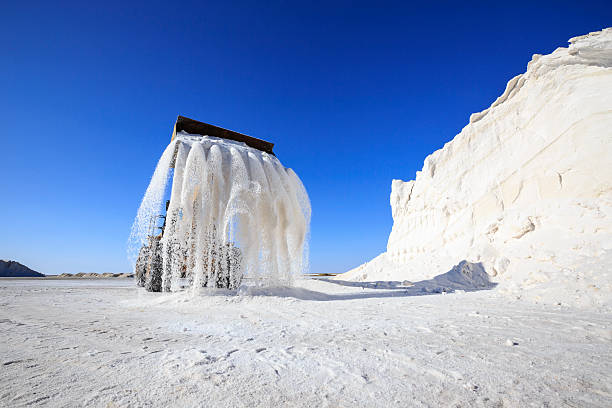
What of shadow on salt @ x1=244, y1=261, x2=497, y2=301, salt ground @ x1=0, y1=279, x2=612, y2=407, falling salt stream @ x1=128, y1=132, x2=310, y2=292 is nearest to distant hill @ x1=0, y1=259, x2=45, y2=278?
falling salt stream @ x1=128, y1=132, x2=310, y2=292

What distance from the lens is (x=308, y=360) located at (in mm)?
2189

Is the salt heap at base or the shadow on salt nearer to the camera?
the salt heap at base

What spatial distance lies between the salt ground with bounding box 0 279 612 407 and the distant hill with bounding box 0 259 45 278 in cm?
→ 2155

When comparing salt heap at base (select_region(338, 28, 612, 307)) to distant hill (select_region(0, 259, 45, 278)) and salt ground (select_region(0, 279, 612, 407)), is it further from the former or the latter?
distant hill (select_region(0, 259, 45, 278))

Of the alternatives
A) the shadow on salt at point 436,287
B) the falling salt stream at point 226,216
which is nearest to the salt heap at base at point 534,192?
the shadow on salt at point 436,287

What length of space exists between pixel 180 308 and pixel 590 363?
17.2 ft

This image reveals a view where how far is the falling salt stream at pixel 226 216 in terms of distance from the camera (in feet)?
19.7

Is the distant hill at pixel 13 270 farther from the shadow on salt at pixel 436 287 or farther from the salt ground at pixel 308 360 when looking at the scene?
the shadow on salt at pixel 436 287

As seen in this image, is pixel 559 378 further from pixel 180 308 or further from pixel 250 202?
pixel 250 202

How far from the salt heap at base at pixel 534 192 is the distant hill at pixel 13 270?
75.1 ft

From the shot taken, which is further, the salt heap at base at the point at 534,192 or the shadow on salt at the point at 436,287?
the shadow on salt at the point at 436,287

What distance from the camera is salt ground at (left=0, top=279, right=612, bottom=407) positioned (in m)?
1.58

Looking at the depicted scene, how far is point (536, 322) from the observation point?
3.50 m

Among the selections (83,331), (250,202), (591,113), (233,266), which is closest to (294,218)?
(250,202)
